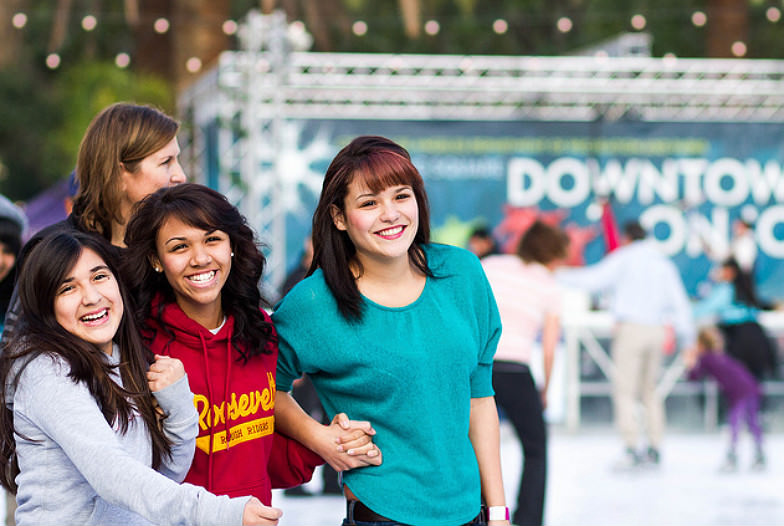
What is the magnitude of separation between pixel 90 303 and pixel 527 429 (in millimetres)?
3365

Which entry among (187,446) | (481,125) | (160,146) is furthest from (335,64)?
(187,446)

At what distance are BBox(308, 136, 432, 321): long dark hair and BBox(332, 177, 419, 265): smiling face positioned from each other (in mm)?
18

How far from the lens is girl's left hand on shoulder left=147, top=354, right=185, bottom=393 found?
2.03 meters

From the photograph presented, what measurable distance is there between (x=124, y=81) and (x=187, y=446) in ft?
44.5

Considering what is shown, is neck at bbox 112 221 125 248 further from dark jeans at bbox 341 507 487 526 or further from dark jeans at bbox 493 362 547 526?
dark jeans at bbox 493 362 547 526

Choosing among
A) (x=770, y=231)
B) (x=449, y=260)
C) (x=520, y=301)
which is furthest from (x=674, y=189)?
(x=449, y=260)

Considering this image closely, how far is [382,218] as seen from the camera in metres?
2.23

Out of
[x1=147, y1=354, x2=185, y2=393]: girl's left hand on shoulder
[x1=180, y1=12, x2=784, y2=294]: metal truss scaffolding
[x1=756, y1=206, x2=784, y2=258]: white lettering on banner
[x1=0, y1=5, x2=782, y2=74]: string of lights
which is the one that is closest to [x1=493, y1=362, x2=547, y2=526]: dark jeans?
[x1=147, y1=354, x2=185, y2=393]: girl's left hand on shoulder

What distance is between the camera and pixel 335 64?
1034 cm

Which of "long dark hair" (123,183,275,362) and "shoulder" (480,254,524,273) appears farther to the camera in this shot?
"shoulder" (480,254,524,273)

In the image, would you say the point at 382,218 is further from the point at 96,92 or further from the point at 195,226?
the point at 96,92

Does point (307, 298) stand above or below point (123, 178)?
below

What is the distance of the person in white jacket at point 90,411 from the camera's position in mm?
1857

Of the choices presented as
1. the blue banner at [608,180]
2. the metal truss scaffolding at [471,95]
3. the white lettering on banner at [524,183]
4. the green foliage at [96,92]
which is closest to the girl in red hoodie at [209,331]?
the metal truss scaffolding at [471,95]
